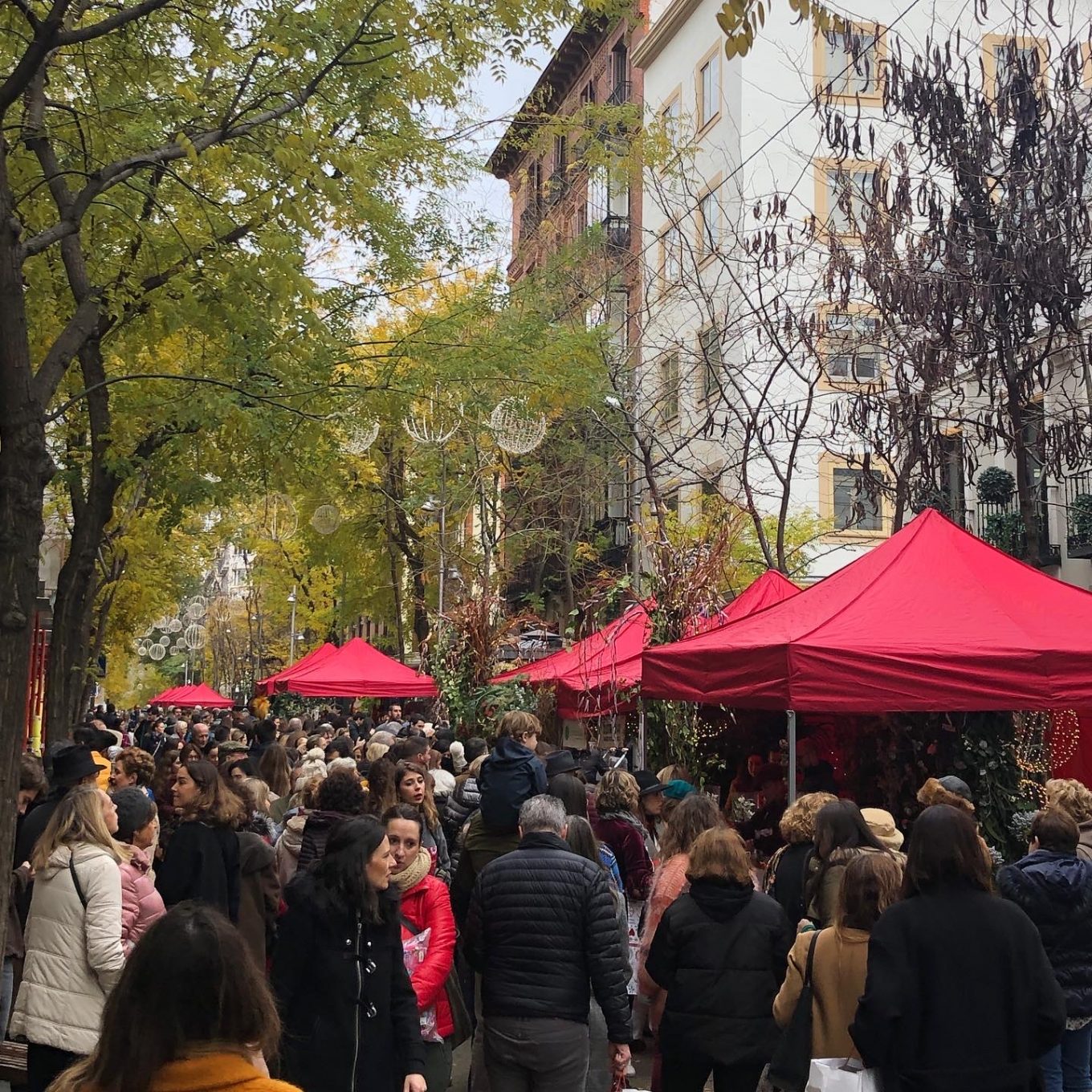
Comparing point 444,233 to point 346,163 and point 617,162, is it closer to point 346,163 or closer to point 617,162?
point 617,162

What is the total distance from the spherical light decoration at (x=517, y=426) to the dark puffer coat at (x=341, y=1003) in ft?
39.8

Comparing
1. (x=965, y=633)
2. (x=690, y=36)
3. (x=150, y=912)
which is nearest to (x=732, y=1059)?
(x=150, y=912)

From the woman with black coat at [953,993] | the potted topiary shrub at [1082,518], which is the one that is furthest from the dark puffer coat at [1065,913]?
the potted topiary shrub at [1082,518]

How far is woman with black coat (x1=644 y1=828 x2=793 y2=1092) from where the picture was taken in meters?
6.03

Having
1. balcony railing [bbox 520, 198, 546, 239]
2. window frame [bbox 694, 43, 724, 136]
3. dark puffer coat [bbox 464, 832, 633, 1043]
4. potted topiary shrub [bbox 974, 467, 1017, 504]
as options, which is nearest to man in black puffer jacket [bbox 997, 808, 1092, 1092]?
dark puffer coat [bbox 464, 832, 633, 1043]

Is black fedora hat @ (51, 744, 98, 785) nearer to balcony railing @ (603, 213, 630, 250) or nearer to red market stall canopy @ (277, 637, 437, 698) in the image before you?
red market stall canopy @ (277, 637, 437, 698)

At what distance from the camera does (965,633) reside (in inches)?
A: 376

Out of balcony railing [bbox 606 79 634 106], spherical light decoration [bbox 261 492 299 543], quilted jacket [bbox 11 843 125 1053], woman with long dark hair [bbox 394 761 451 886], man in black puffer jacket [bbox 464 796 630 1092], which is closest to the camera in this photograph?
quilted jacket [bbox 11 843 125 1053]

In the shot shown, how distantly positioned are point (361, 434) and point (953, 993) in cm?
1185

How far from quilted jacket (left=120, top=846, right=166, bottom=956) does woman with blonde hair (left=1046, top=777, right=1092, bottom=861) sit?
4363mm

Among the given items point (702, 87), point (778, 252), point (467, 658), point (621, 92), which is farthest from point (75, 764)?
point (621, 92)

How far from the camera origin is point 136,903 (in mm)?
6270

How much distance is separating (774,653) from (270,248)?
13.2 ft

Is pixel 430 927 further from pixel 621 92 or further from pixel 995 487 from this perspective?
pixel 621 92
